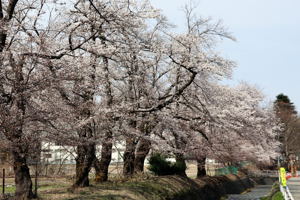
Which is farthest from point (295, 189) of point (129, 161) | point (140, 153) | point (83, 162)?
point (83, 162)

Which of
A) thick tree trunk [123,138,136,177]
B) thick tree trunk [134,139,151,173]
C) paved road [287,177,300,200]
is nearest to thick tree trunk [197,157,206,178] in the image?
paved road [287,177,300,200]

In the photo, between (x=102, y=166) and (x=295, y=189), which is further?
(x=295, y=189)

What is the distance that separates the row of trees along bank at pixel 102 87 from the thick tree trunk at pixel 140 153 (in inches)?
2.0

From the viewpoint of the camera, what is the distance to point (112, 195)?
41.7ft

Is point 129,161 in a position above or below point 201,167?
above

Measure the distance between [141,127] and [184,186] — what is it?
3831mm

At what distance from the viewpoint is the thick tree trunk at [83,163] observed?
14.6 meters

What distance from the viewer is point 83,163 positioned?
49.2ft

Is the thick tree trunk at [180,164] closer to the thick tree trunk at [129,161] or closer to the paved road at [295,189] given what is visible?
the thick tree trunk at [129,161]

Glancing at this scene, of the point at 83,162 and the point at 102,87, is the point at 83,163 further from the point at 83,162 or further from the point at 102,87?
the point at 102,87

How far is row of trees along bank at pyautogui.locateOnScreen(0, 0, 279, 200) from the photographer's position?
9.57m

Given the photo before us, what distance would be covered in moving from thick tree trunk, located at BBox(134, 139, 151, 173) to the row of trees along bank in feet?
0.17

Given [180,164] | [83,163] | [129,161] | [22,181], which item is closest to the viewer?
[22,181]

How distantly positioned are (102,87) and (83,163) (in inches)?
118
